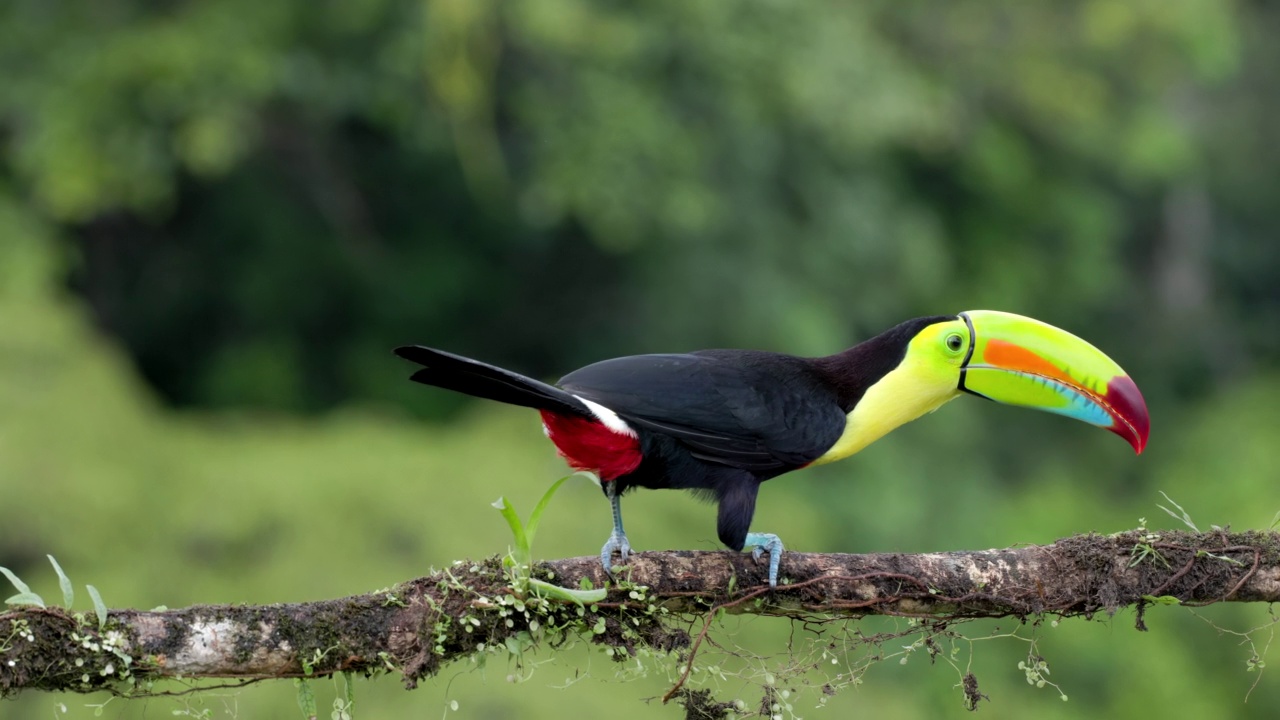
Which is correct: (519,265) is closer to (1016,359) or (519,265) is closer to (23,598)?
(1016,359)

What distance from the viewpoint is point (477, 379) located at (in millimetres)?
3404

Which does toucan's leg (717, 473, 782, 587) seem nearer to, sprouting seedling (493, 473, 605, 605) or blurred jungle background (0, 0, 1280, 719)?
sprouting seedling (493, 473, 605, 605)

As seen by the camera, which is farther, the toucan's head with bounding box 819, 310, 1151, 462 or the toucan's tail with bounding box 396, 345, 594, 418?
the toucan's head with bounding box 819, 310, 1151, 462

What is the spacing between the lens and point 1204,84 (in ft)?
60.2

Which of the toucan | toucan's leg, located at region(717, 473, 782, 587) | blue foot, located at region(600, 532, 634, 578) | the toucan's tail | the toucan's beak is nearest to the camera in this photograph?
the toucan's tail

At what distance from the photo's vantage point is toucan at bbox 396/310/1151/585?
3.86 meters

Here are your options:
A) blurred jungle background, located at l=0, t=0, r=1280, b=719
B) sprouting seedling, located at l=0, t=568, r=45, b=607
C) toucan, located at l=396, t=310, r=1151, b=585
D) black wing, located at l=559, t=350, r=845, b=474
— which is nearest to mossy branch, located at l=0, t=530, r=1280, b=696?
sprouting seedling, located at l=0, t=568, r=45, b=607

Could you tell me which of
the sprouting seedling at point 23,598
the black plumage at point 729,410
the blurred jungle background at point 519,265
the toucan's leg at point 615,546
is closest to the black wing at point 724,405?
the black plumage at point 729,410

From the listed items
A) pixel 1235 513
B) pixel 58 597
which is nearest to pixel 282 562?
pixel 58 597

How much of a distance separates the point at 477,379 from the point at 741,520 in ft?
2.63

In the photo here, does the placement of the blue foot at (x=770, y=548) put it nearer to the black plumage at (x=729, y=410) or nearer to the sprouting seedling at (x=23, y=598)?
the black plumage at (x=729, y=410)

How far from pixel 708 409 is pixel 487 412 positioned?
6415mm

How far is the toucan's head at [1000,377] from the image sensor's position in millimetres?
4039

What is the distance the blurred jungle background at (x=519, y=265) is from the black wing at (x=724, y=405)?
9.55ft
